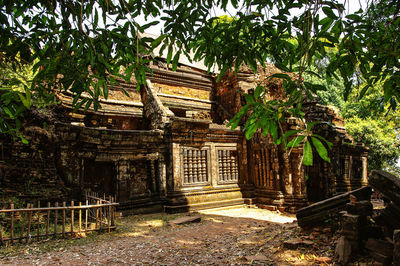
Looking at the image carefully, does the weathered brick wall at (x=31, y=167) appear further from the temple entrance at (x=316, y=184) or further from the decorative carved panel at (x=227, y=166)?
the temple entrance at (x=316, y=184)

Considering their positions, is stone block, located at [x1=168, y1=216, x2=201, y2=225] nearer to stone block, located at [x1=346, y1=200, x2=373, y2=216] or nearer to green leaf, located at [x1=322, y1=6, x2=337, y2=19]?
stone block, located at [x1=346, y1=200, x2=373, y2=216]

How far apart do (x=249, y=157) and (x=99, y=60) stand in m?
10.8

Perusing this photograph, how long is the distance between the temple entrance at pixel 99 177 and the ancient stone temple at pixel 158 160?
0.04 metres

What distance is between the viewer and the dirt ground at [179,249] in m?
4.46

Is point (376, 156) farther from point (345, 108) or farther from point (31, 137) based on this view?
point (31, 137)

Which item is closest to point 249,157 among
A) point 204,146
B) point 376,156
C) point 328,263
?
point 204,146

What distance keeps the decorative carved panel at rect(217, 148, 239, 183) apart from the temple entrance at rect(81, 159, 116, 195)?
480 centimetres

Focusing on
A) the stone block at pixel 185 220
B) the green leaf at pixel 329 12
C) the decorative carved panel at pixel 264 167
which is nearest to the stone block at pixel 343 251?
the green leaf at pixel 329 12

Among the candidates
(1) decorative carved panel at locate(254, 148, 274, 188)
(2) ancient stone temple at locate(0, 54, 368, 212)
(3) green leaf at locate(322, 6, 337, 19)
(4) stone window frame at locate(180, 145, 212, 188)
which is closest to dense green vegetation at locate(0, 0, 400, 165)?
(3) green leaf at locate(322, 6, 337, 19)

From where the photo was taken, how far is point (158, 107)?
11922mm

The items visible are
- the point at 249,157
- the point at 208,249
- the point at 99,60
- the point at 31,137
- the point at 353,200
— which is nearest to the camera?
the point at 99,60

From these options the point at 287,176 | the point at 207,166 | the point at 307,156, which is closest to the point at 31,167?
the point at 207,166

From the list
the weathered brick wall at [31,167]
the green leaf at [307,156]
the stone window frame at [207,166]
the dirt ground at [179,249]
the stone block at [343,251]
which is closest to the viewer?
the green leaf at [307,156]

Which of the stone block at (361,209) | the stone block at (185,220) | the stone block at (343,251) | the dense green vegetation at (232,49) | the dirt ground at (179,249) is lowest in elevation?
the stone block at (185,220)
